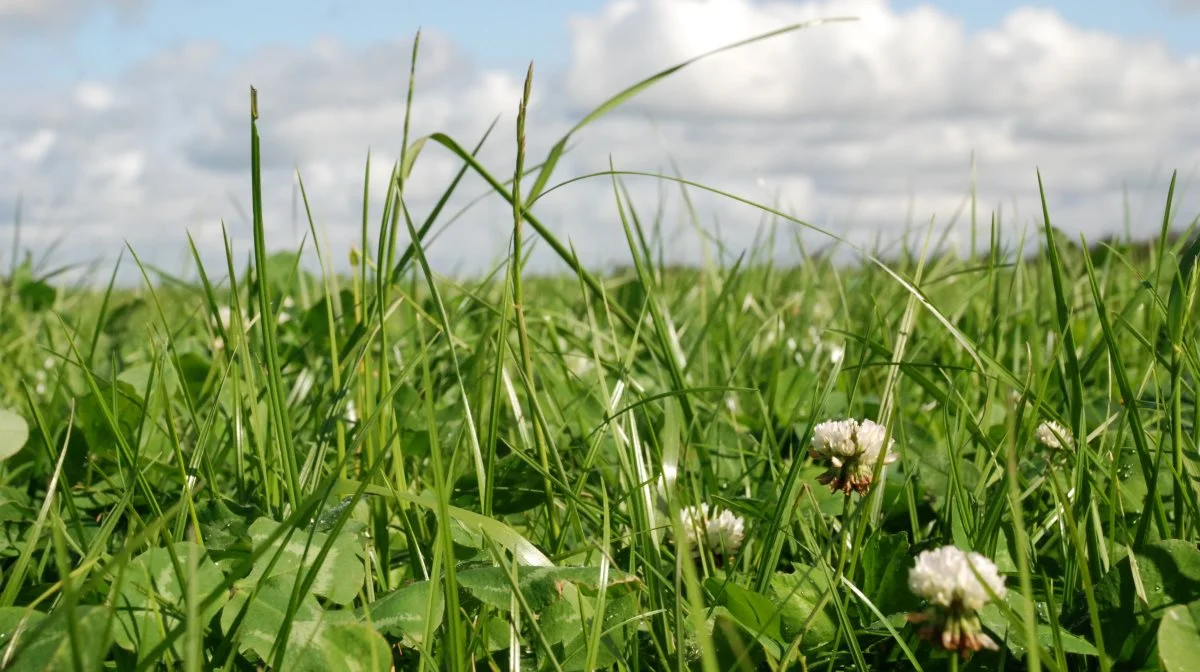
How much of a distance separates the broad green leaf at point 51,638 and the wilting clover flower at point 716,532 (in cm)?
61

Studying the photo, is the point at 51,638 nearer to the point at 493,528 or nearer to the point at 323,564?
the point at 323,564

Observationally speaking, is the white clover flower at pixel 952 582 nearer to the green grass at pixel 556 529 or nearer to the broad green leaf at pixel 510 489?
the green grass at pixel 556 529

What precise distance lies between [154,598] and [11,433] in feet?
2.04

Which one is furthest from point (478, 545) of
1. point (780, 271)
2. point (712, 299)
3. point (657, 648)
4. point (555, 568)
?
point (780, 271)

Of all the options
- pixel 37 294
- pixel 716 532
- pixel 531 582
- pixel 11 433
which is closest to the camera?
pixel 531 582

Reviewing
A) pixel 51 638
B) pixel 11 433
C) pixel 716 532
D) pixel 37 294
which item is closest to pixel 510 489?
pixel 716 532

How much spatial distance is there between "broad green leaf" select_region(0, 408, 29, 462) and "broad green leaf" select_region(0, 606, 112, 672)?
0.51 meters

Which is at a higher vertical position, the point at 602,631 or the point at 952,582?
the point at 952,582

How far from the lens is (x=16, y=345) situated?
95.6 inches

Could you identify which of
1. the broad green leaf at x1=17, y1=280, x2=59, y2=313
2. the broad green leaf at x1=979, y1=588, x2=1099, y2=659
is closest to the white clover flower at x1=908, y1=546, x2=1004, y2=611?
the broad green leaf at x1=979, y1=588, x2=1099, y2=659

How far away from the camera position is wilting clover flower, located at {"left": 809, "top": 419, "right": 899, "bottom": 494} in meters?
1.04

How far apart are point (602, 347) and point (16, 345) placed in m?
1.37

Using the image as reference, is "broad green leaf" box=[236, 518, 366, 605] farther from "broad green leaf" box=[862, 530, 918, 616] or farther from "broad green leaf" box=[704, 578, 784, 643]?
"broad green leaf" box=[862, 530, 918, 616]

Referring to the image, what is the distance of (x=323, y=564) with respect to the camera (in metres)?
0.95
